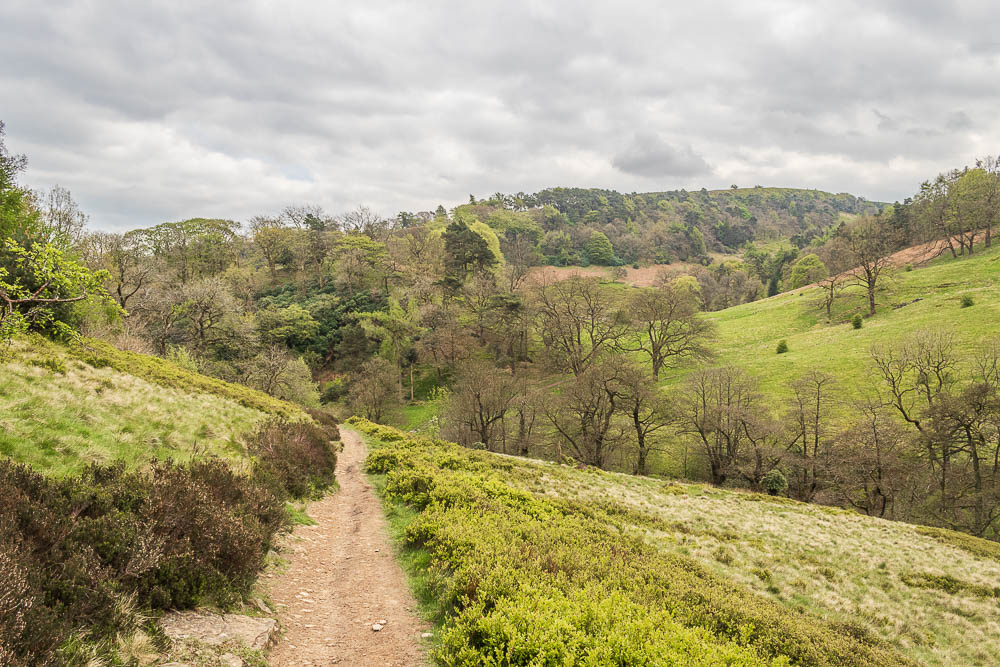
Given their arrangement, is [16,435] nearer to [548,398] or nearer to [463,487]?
[463,487]

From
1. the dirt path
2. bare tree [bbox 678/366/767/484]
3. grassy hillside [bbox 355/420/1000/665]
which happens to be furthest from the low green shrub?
bare tree [bbox 678/366/767/484]

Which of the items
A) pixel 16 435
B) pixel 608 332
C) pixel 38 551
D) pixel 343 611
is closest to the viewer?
pixel 38 551

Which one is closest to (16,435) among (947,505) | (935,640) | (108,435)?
(108,435)

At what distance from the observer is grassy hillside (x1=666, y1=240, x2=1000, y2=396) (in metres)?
39.0

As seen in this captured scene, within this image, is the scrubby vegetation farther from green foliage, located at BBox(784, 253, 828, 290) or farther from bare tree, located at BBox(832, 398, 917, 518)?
green foliage, located at BBox(784, 253, 828, 290)

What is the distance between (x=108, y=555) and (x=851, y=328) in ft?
206

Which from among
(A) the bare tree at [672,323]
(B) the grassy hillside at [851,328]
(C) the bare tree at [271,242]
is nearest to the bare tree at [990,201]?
(B) the grassy hillside at [851,328]

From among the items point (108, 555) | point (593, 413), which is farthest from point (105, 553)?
point (593, 413)

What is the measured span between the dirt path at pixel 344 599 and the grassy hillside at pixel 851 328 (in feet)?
135

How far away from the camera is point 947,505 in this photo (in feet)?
81.1

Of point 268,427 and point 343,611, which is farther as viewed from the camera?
point 268,427

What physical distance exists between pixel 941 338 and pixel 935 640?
3345 centimetres

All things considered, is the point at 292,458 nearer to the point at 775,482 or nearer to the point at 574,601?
the point at 574,601

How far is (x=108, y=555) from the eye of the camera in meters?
4.90
